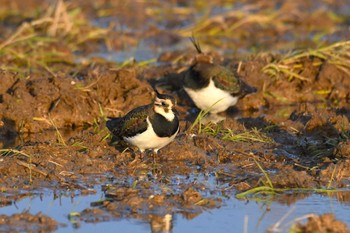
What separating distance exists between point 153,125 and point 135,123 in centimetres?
28

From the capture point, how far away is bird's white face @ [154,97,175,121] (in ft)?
30.3

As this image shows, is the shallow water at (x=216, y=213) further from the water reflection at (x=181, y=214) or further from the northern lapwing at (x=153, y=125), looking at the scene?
the northern lapwing at (x=153, y=125)

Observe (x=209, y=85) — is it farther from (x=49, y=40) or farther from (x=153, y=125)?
(x=49, y=40)

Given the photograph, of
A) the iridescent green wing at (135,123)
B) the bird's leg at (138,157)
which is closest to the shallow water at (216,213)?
the bird's leg at (138,157)

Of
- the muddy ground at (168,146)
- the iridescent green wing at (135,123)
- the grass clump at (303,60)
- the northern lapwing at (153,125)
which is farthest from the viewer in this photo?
the grass clump at (303,60)

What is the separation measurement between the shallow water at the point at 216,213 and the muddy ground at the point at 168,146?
0.13 m

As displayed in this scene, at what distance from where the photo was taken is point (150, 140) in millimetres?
9203

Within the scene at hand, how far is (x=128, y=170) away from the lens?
9.20 metres

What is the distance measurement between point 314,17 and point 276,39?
5.36 ft

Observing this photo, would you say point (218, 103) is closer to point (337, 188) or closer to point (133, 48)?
point (337, 188)

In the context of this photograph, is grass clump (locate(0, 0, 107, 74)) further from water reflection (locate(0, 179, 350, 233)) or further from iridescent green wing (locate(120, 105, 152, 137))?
water reflection (locate(0, 179, 350, 233))

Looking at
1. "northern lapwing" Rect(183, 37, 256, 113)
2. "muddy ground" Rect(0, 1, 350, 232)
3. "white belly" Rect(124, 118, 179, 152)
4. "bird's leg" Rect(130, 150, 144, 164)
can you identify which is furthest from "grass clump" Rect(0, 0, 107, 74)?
"white belly" Rect(124, 118, 179, 152)

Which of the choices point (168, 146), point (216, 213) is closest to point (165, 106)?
point (168, 146)

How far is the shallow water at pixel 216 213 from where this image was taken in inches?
291
